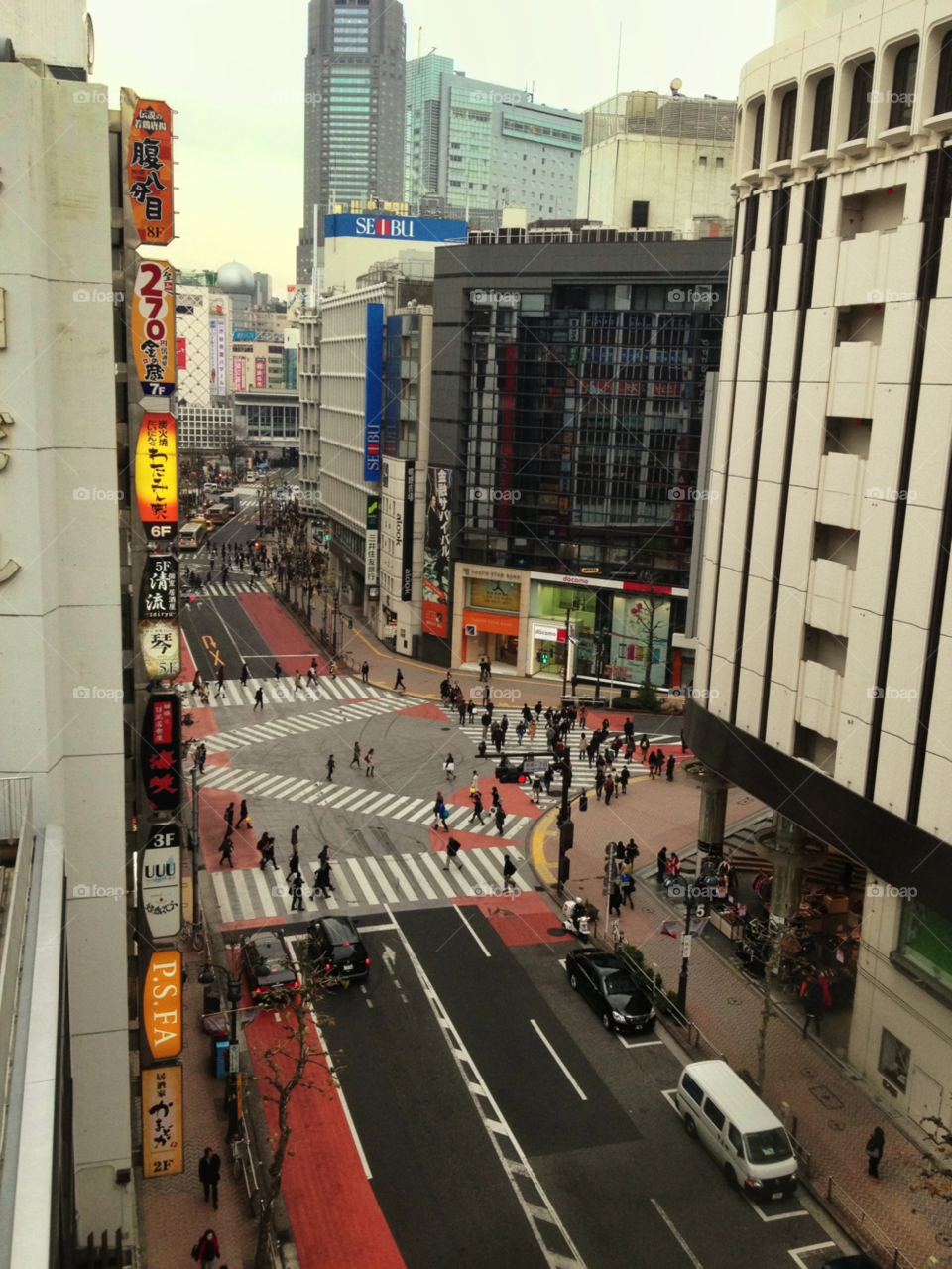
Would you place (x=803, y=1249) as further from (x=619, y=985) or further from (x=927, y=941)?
(x=619, y=985)

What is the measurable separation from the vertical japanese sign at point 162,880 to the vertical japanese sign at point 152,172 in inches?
419

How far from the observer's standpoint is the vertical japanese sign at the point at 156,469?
766 inches

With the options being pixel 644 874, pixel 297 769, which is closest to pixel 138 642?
pixel 644 874

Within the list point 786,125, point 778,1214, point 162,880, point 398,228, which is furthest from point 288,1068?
point 398,228

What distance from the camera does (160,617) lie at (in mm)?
20578

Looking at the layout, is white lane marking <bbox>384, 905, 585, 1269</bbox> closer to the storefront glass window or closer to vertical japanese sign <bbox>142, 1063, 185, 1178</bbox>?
vertical japanese sign <bbox>142, 1063, 185, 1178</bbox>

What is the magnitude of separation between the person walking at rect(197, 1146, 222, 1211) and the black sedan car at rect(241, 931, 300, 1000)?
6.07 m

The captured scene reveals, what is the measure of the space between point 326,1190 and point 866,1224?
10.5 meters

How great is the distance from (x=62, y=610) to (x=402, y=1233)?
1314cm

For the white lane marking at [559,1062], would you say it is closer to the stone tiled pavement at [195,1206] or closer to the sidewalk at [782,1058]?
the sidewalk at [782,1058]

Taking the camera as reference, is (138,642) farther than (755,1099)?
No

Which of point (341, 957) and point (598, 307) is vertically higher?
point (598, 307)

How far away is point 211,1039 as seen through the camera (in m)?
26.8

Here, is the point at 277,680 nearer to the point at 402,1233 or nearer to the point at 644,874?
the point at 644,874
